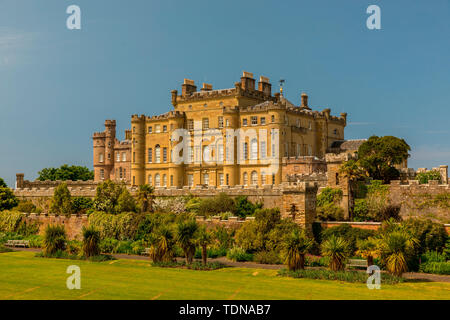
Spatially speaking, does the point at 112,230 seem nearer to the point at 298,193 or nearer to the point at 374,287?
the point at 298,193

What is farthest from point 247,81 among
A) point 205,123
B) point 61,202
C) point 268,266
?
point 268,266

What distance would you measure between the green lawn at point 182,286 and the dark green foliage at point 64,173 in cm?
5214

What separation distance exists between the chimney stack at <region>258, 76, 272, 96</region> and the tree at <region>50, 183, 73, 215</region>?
24.8 m

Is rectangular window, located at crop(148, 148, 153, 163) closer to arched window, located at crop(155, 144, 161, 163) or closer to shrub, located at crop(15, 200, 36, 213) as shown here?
arched window, located at crop(155, 144, 161, 163)

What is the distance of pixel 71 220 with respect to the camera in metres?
47.0

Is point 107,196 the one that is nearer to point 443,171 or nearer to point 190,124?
point 190,124

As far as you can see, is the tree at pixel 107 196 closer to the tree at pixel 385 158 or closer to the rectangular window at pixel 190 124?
the rectangular window at pixel 190 124

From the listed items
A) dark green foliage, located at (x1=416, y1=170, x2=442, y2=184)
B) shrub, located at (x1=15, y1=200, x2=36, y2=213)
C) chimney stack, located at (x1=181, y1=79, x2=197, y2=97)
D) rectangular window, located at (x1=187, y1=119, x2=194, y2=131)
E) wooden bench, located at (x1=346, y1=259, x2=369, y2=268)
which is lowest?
wooden bench, located at (x1=346, y1=259, x2=369, y2=268)

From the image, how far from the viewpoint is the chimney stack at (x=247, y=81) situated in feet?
204

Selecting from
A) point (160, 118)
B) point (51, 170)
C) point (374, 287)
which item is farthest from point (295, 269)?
point (51, 170)

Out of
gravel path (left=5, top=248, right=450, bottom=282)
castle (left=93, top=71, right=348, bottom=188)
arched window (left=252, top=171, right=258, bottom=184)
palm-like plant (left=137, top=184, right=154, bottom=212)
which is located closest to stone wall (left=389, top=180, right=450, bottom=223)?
gravel path (left=5, top=248, right=450, bottom=282)

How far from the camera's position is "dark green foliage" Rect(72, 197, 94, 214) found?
5375 centimetres

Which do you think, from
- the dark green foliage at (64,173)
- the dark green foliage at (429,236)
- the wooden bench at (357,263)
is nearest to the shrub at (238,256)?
the wooden bench at (357,263)

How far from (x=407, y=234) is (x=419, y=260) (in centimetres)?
258
